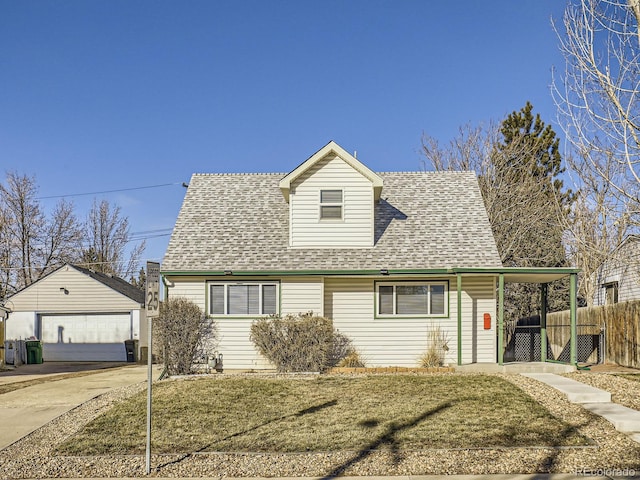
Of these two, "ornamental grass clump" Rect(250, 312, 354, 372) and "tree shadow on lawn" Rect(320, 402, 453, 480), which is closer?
"tree shadow on lawn" Rect(320, 402, 453, 480)

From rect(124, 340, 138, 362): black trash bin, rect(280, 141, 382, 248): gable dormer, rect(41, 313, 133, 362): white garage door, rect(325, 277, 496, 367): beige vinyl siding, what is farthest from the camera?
rect(41, 313, 133, 362): white garage door

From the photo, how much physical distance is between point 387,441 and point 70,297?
2188 cm

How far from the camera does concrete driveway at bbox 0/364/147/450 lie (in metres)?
10.5

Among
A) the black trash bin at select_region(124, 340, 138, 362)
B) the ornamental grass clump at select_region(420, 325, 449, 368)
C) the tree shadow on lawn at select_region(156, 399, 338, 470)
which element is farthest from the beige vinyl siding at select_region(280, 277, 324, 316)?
the black trash bin at select_region(124, 340, 138, 362)

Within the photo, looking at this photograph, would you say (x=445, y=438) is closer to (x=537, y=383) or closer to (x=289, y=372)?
(x=537, y=383)

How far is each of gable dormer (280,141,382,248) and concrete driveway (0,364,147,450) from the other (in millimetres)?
6309

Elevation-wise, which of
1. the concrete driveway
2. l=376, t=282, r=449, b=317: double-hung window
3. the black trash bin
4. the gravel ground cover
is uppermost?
l=376, t=282, r=449, b=317: double-hung window

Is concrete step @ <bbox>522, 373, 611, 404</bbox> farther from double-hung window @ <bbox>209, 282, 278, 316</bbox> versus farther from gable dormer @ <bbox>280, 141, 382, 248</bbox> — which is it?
double-hung window @ <bbox>209, 282, 278, 316</bbox>

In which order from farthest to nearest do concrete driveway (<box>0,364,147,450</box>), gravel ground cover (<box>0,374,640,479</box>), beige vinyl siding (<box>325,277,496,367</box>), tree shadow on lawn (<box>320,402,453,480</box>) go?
1. beige vinyl siding (<box>325,277,496,367</box>)
2. concrete driveway (<box>0,364,147,450</box>)
3. tree shadow on lawn (<box>320,402,453,480</box>)
4. gravel ground cover (<box>0,374,640,479</box>)

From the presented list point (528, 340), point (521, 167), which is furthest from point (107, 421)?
point (521, 167)

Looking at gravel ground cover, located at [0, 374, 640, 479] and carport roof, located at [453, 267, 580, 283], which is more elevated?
carport roof, located at [453, 267, 580, 283]

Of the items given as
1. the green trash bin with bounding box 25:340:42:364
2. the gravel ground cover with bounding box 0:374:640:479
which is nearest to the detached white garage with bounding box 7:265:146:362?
the green trash bin with bounding box 25:340:42:364

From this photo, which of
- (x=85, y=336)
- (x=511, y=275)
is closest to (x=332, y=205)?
(x=511, y=275)

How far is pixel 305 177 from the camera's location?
58.4 feet
